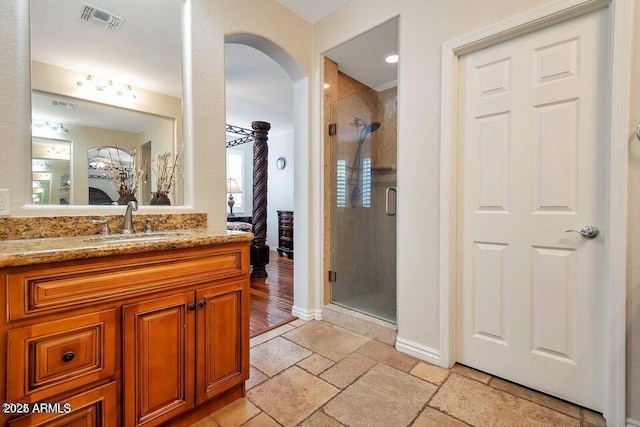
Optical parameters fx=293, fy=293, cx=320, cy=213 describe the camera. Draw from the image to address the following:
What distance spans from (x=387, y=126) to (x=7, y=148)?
8.04 ft

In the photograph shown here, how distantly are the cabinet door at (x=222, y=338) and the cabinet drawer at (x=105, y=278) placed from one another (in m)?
0.11

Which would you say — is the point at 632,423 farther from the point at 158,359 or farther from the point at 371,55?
the point at 371,55

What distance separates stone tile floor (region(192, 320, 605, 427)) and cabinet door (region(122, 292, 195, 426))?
257 mm

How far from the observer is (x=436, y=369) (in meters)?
1.88

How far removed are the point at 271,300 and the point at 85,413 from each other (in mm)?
2219

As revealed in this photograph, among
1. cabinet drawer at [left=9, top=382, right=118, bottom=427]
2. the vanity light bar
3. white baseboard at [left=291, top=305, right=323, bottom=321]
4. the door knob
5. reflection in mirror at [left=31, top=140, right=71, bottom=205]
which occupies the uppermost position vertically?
the vanity light bar

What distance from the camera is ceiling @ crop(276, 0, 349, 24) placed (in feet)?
8.02

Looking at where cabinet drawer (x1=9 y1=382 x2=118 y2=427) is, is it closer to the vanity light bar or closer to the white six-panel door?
the vanity light bar

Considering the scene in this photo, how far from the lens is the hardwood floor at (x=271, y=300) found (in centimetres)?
262

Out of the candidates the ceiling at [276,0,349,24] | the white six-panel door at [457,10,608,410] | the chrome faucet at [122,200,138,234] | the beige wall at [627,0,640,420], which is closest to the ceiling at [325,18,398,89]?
the ceiling at [276,0,349,24]

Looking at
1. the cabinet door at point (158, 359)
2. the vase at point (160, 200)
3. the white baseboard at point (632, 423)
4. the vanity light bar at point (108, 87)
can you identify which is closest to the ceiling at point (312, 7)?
the vanity light bar at point (108, 87)

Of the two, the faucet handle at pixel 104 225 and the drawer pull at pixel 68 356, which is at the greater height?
the faucet handle at pixel 104 225

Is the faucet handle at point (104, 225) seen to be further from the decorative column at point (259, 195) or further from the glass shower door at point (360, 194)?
the decorative column at point (259, 195)

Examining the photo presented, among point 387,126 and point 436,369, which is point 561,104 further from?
point 436,369
